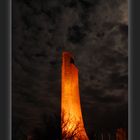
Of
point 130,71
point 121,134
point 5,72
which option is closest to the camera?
point 130,71

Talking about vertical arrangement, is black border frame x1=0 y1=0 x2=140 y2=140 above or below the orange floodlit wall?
above

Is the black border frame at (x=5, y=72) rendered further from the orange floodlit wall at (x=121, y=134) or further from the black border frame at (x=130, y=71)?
the orange floodlit wall at (x=121, y=134)

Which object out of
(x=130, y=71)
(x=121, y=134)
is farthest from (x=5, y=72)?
(x=121, y=134)

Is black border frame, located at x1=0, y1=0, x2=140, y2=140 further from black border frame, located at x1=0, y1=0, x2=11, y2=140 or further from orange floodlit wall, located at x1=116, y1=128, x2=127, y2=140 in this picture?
orange floodlit wall, located at x1=116, y1=128, x2=127, y2=140

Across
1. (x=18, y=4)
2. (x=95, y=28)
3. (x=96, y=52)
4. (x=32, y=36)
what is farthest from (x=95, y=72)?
(x=18, y=4)

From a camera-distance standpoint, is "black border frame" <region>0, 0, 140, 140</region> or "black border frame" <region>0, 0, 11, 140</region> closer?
"black border frame" <region>0, 0, 140, 140</region>

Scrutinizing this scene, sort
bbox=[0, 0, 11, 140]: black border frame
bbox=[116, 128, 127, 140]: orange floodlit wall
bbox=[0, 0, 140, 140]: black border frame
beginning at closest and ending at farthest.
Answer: bbox=[0, 0, 140, 140]: black border frame
bbox=[0, 0, 11, 140]: black border frame
bbox=[116, 128, 127, 140]: orange floodlit wall

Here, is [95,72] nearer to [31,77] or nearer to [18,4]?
[31,77]

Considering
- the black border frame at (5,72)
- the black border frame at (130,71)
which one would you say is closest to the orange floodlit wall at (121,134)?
the black border frame at (130,71)

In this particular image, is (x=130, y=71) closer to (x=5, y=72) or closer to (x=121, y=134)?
(x=121, y=134)

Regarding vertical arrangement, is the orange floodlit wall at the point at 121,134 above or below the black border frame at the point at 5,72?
below

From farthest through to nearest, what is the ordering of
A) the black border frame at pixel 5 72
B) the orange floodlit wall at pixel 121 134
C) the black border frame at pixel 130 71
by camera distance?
1. the orange floodlit wall at pixel 121 134
2. the black border frame at pixel 5 72
3. the black border frame at pixel 130 71

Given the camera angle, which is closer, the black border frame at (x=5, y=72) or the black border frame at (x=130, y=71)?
the black border frame at (x=130, y=71)

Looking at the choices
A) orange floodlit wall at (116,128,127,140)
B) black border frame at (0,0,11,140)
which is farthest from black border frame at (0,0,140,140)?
orange floodlit wall at (116,128,127,140)
